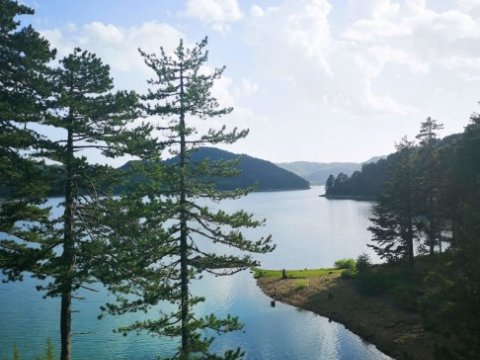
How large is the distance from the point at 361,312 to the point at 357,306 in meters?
1.57

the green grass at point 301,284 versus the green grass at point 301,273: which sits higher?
the green grass at point 301,273

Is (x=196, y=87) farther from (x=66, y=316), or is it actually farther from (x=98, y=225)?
(x=66, y=316)

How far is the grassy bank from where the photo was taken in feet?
102

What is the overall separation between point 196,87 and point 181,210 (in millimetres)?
5594

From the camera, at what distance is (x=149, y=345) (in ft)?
108

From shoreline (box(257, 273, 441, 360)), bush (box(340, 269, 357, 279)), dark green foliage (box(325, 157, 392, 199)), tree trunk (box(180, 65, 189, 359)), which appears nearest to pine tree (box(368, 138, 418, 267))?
bush (box(340, 269, 357, 279))

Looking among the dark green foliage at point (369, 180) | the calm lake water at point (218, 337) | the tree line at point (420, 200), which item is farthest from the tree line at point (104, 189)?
the dark green foliage at point (369, 180)

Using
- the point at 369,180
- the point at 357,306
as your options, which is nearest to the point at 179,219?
the point at 357,306

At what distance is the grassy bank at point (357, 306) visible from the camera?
31.0 meters

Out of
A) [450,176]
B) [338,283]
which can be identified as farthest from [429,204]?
[338,283]

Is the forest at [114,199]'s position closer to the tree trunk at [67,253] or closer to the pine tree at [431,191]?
the tree trunk at [67,253]

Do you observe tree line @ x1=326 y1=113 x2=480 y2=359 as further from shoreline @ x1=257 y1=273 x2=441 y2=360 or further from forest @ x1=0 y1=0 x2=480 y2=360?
forest @ x1=0 y1=0 x2=480 y2=360

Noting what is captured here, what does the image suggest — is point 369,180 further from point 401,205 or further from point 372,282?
point 372,282

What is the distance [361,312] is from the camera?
126ft
